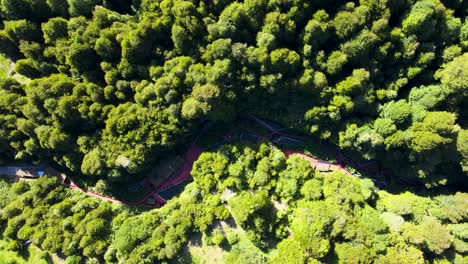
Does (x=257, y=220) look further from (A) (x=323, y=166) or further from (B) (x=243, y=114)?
(B) (x=243, y=114)

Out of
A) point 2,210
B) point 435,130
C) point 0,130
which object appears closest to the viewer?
point 435,130

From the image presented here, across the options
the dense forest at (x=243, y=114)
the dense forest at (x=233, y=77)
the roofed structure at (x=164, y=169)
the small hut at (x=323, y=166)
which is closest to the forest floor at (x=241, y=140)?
the small hut at (x=323, y=166)

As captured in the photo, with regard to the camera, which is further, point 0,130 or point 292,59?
point 0,130

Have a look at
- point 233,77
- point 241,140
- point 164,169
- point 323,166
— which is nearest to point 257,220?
A: point 241,140

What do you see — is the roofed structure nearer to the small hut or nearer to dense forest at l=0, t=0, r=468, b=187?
dense forest at l=0, t=0, r=468, b=187

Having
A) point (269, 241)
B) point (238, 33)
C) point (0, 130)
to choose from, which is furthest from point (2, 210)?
point (238, 33)

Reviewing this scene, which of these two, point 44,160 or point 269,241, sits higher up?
point 44,160

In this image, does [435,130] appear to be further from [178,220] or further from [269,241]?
[178,220]
